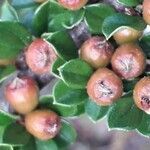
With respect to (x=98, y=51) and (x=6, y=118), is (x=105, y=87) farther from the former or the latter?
(x=6, y=118)

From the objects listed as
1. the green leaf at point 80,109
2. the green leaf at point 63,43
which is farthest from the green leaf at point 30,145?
the green leaf at point 63,43

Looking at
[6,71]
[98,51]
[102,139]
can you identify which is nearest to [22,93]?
[6,71]

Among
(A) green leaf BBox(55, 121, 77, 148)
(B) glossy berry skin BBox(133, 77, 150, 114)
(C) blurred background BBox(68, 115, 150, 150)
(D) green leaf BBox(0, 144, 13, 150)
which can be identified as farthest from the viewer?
(C) blurred background BBox(68, 115, 150, 150)

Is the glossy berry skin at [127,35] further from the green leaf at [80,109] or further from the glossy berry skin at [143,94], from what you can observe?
the green leaf at [80,109]

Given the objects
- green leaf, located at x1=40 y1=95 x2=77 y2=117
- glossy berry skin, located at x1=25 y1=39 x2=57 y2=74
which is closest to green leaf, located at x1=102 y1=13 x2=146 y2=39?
glossy berry skin, located at x1=25 y1=39 x2=57 y2=74

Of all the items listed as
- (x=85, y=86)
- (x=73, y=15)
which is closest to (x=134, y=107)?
(x=85, y=86)

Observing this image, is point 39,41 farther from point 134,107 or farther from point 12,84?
point 134,107

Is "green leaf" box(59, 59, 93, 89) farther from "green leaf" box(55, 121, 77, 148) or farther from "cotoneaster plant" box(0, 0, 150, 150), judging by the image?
"green leaf" box(55, 121, 77, 148)
